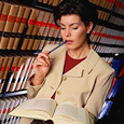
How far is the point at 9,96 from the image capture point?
2.04m

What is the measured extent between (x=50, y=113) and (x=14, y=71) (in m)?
0.88

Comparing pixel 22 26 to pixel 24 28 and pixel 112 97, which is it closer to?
pixel 24 28

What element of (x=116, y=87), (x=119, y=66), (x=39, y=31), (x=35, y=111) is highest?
(x=39, y=31)

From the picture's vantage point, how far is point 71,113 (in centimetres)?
105

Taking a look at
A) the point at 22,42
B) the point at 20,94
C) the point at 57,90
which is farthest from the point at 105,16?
the point at 57,90

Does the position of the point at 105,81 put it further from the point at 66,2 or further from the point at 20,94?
the point at 20,94

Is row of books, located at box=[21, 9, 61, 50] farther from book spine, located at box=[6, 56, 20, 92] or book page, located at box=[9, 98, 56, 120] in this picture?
book page, located at box=[9, 98, 56, 120]

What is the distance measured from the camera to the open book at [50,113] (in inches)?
39.6

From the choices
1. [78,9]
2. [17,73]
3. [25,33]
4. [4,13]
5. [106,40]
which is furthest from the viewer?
[106,40]

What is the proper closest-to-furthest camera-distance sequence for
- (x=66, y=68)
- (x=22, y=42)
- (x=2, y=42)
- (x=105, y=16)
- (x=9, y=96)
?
(x=66, y=68), (x=2, y=42), (x=22, y=42), (x=9, y=96), (x=105, y=16)

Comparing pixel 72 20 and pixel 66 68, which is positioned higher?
pixel 72 20

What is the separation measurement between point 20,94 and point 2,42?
0.67 meters

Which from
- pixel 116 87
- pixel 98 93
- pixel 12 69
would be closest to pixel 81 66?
pixel 98 93

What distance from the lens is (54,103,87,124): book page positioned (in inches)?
39.9
